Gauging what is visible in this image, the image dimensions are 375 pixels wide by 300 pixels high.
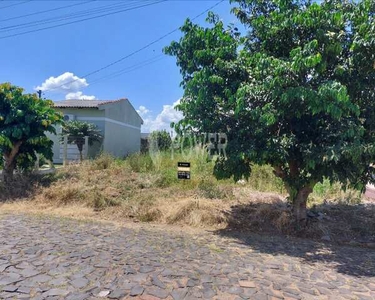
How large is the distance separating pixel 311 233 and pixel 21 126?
768cm

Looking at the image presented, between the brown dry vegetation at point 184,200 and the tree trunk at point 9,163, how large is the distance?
0.39 metres

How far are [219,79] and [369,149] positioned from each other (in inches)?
98.6

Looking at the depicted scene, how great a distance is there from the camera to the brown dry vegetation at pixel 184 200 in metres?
6.18

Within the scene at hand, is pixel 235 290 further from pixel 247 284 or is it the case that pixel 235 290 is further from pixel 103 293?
pixel 103 293

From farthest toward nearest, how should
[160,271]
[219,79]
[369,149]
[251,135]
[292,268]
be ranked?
1. [251,135]
2. [219,79]
3. [369,149]
4. [292,268]
5. [160,271]

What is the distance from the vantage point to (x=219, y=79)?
4926 mm

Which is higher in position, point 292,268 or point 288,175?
point 288,175

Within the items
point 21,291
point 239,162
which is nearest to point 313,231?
point 239,162

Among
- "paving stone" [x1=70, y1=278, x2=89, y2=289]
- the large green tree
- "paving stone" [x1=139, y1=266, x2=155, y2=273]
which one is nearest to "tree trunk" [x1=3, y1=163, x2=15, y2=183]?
the large green tree

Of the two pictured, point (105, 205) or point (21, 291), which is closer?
point (21, 291)

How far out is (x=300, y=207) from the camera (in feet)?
19.9

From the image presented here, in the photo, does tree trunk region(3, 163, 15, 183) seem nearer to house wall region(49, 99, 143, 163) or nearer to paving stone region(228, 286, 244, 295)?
house wall region(49, 99, 143, 163)

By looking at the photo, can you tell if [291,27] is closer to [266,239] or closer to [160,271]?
[266,239]

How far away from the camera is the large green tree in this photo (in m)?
4.50
